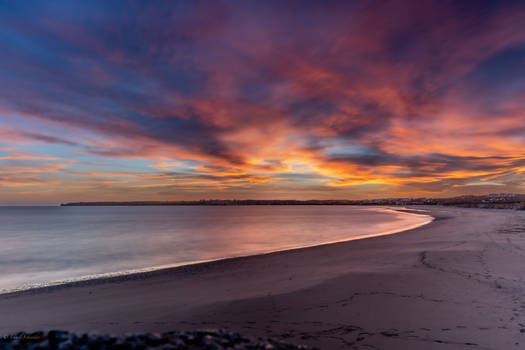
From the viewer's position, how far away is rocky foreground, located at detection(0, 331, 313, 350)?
10.2ft

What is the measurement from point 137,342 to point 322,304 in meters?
5.02

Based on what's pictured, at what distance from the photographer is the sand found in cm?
550

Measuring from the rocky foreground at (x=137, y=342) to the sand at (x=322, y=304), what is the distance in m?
2.20

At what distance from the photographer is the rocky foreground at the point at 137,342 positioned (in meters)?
3.12

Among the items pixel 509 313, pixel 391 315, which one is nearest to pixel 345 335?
pixel 391 315

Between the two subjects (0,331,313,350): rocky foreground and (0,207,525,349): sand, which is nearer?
(0,331,313,350): rocky foreground

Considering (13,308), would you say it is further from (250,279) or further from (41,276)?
(41,276)

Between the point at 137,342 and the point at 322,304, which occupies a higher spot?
the point at 137,342

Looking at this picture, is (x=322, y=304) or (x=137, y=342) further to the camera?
(x=322, y=304)

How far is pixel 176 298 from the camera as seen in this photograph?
8.43 metres

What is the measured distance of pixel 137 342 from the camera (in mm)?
3311

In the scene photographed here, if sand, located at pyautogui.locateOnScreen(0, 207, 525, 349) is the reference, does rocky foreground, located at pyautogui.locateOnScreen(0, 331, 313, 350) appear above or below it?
above

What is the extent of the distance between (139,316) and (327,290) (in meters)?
4.90

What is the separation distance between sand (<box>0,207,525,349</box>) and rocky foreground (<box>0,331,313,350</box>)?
2201mm
